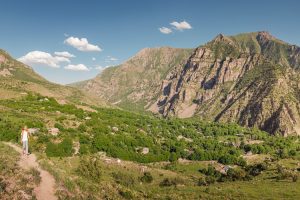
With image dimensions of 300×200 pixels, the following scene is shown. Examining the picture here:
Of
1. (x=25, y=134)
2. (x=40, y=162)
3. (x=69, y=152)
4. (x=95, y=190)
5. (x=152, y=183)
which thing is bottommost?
(x=152, y=183)

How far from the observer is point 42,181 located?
40562 mm

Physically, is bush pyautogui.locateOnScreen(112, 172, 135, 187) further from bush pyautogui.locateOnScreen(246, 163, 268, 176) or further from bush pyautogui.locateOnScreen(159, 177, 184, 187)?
bush pyautogui.locateOnScreen(246, 163, 268, 176)

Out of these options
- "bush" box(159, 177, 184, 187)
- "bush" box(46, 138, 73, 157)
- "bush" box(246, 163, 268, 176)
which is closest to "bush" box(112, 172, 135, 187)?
"bush" box(159, 177, 184, 187)

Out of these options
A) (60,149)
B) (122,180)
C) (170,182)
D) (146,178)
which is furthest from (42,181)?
(146,178)

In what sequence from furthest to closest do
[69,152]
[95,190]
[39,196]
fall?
[69,152], [95,190], [39,196]

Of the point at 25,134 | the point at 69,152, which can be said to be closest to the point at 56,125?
the point at 69,152

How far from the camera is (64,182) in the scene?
42812mm

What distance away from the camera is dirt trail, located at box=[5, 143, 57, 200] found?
3716 centimetres

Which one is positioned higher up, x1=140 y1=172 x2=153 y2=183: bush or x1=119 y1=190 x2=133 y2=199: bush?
x1=119 y1=190 x2=133 y2=199: bush

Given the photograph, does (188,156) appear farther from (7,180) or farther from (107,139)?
(7,180)

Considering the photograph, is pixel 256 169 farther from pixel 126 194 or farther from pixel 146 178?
pixel 126 194

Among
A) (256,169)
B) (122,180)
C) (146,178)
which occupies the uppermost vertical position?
(122,180)

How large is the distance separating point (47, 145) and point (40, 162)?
77469 millimetres

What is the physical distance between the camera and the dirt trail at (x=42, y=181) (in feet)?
122
